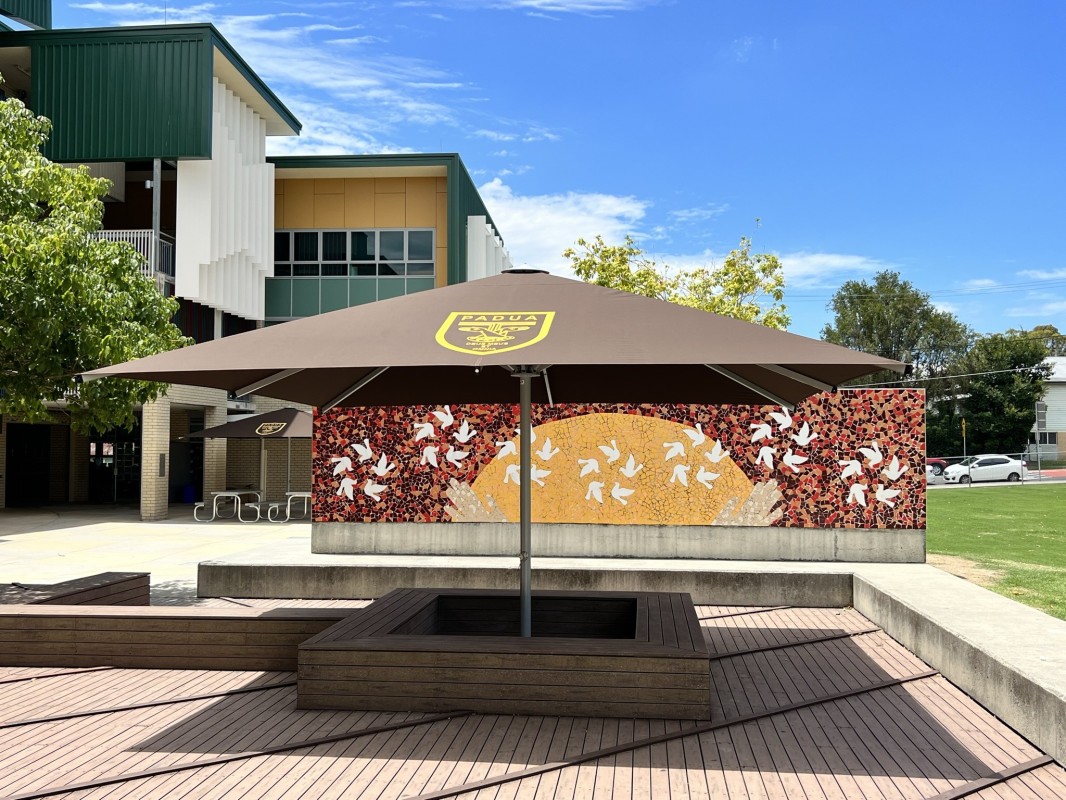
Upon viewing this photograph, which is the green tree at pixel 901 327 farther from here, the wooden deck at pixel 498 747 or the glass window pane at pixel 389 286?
the wooden deck at pixel 498 747

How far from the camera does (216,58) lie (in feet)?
74.3

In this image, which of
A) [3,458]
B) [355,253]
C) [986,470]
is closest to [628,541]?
[355,253]

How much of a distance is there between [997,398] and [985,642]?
51827mm

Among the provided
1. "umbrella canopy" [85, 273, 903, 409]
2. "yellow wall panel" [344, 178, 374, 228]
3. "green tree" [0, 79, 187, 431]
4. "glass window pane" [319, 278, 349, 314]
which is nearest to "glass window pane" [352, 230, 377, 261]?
"yellow wall panel" [344, 178, 374, 228]

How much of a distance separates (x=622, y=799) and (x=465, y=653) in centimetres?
140

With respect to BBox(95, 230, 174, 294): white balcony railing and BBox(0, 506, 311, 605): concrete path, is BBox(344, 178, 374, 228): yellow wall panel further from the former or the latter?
BBox(0, 506, 311, 605): concrete path

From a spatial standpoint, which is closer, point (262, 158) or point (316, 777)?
point (316, 777)

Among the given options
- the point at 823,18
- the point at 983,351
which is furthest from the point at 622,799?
the point at 983,351

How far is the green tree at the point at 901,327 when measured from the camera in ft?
211

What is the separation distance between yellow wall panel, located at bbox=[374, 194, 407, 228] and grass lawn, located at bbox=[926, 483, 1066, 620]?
16.6m

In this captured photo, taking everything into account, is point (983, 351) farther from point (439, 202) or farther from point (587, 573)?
point (587, 573)

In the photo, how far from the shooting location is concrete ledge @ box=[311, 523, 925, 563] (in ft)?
34.1

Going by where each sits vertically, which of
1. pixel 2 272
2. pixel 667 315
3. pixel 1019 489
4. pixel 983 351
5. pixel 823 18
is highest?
pixel 823 18

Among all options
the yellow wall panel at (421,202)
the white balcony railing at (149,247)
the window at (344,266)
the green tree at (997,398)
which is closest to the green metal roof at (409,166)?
the yellow wall panel at (421,202)
